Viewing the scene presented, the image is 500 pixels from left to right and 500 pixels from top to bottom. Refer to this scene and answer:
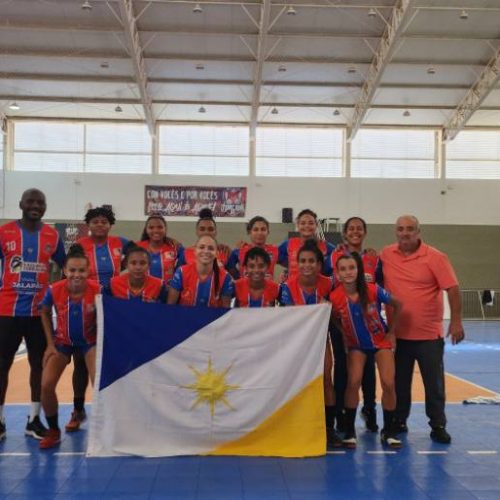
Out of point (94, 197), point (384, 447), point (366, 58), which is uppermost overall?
point (366, 58)

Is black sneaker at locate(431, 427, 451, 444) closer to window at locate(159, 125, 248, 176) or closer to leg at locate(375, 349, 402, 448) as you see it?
leg at locate(375, 349, 402, 448)

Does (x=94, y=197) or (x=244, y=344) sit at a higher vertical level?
(x=94, y=197)

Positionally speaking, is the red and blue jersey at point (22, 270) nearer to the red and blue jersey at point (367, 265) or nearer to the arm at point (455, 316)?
the red and blue jersey at point (367, 265)

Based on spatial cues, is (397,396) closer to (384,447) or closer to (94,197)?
(384,447)

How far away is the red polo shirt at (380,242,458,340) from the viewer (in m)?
4.48

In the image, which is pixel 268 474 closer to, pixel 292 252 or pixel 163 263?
pixel 163 263

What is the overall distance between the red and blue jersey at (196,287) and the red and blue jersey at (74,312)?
0.63m

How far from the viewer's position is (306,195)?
64.3 feet

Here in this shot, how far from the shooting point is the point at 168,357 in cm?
399

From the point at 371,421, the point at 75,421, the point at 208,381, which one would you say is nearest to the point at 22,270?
the point at 75,421

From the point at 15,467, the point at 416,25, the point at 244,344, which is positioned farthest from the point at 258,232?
the point at 416,25

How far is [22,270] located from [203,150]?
15674 mm

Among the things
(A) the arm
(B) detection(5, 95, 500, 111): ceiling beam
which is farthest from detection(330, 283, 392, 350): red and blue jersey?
(B) detection(5, 95, 500, 111): ceiling beam

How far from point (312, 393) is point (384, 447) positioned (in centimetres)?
78
